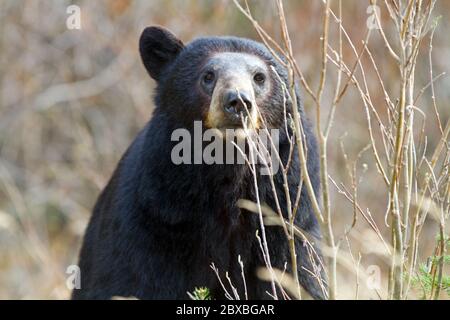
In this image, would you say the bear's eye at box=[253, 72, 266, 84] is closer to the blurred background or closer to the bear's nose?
the bear's nose

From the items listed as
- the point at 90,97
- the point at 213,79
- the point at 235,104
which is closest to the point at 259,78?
the point at 213,79

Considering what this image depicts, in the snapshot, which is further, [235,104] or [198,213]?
[198,213]

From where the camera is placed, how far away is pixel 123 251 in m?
5.85

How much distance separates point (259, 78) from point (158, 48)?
881 mm

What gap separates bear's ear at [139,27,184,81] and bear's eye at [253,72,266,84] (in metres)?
0.76

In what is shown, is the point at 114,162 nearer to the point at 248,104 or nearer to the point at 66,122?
the point at 66,122

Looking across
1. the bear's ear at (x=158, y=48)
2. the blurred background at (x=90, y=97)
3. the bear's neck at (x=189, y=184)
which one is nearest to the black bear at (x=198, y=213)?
the bear's neck at (x=189, y=184)

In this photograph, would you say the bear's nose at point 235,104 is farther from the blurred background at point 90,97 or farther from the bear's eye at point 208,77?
the blurred background at point 90,97

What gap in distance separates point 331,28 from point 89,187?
4.19 meters

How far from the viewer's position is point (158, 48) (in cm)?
638

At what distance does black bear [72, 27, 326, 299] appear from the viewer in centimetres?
582

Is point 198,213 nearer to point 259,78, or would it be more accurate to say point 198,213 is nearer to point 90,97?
point 259,78
